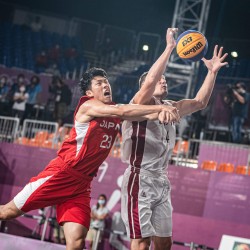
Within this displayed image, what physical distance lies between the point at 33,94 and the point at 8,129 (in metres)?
3.55

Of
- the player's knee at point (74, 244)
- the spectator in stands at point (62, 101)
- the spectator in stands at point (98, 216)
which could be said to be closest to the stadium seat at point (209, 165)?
the spectator in stands at point (98, 216)

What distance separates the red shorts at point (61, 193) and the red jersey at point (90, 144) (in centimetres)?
8

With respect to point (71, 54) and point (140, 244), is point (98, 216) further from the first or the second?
point (71, 54)

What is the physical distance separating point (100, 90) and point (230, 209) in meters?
6.00

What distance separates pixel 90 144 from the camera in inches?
207

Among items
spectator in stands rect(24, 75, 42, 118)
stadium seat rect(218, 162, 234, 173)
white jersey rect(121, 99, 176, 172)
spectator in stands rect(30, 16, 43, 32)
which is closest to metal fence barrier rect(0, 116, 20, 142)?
spectator in stands rect(24, 75, 42, 118)

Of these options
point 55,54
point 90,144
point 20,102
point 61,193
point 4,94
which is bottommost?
point 61,193

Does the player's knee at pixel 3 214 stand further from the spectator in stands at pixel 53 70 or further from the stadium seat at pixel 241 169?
the spectator in stands at pixel 53 70

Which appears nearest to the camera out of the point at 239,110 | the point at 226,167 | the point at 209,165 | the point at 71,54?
the point at 226,167

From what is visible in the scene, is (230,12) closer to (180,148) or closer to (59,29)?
(59,29)

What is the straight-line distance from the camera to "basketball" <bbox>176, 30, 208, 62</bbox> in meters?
5.91

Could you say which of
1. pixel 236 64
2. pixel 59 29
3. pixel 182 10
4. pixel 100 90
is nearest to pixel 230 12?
pixel 236 64

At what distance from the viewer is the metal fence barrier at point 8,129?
13.1 metres

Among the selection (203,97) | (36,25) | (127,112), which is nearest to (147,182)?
(127,112)
